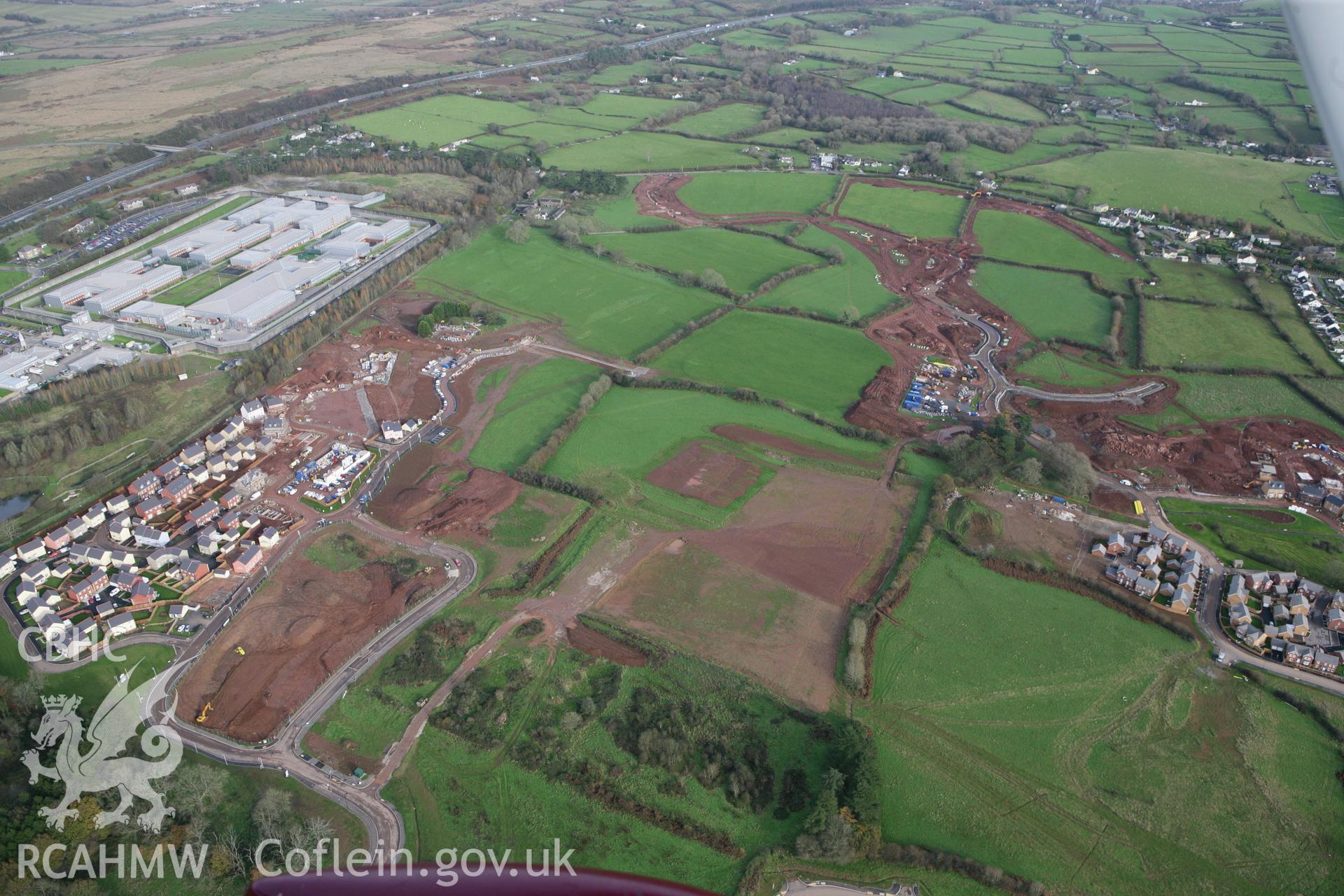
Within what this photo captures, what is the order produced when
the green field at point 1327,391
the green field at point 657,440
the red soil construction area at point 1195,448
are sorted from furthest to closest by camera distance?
the green field at point 1327,391
the red soil construction area at point 1195,448
the green field at point 657,440

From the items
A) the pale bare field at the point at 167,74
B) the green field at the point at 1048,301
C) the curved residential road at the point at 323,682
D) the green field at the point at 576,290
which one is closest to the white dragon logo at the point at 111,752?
the curved residential road at the point at 323,682

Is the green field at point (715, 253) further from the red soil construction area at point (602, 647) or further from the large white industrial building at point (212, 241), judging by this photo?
the red soil construction area at point (602, 647)

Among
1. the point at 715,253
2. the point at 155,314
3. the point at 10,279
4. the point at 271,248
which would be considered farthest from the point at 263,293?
the point at 715,253

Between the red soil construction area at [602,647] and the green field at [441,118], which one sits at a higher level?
the green field at [441,118]

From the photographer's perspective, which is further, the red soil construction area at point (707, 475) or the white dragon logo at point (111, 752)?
the red soil construction area at point (707, 475)

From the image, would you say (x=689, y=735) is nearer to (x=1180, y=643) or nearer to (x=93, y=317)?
(x=1180, y=643)

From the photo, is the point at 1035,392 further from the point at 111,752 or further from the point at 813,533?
the point at 111,752
